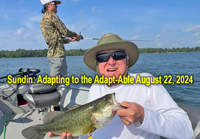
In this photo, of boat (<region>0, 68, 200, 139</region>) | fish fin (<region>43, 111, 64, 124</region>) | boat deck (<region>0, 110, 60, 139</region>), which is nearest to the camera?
fish fin (<region>43, 111, 64, 124</region>)

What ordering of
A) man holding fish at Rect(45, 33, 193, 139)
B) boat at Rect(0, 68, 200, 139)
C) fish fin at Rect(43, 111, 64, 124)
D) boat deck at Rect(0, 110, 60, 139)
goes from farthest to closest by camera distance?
boat deck at Rect(0, 110, 60, 139) < boat at Rect(0, 68, 200, 139) < fish fin at Rect(43, 111, 64, 124) < man holding fish at Rect(45, 33, 193, 139)

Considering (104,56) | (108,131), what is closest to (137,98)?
(108,131)

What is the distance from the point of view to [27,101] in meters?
4.13

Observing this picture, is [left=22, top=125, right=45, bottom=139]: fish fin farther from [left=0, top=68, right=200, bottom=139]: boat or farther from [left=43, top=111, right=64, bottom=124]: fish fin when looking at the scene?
[left=0, top=68, right=200, bottom=139]: boat

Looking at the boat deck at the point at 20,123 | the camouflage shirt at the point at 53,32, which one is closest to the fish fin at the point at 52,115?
the boat deck at the point at 20,123

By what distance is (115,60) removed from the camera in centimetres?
225

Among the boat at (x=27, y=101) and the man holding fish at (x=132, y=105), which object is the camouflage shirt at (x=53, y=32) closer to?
the boat at (x=27, y=101)

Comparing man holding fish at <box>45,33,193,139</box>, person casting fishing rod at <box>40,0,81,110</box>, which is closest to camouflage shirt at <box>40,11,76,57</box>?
person casting fishing rod at <box>40,0,81,110</box>

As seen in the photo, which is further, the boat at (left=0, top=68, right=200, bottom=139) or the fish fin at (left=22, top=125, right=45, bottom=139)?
the boat at (left=0, top=68, right=200, bottom=139)

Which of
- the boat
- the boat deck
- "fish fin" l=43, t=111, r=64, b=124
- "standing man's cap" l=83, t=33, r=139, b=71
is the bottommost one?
the boat deck

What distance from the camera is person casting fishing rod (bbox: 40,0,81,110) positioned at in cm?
457

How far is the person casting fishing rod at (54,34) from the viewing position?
4.57 m

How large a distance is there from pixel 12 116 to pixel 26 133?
3.17m

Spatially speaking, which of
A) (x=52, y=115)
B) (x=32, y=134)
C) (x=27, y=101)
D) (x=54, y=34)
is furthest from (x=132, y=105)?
(x=54, y=34)
